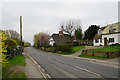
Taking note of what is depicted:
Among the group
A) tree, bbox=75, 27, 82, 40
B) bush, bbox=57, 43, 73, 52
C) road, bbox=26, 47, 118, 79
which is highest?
tree, bbox=75, 27, 82, 40

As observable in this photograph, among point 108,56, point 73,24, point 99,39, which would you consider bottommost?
point 108,56

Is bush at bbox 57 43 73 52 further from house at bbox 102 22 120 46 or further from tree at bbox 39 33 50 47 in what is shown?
→ tree at bbox 39 33 50 47

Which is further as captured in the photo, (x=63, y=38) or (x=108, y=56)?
(x=63, y=38)

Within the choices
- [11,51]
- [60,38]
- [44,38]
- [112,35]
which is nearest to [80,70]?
[11,51]

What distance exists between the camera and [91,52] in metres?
20.2

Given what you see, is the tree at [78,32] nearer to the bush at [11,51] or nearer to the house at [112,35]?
the house at [112,35]

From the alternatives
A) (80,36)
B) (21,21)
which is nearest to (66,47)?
(21,21)

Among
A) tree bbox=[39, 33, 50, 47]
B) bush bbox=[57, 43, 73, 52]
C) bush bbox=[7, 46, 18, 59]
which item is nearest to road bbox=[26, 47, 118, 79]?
bush bbox=[7, 46, 18, 59]

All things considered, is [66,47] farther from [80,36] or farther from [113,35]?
[80,36]

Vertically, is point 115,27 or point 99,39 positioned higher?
point 115,27

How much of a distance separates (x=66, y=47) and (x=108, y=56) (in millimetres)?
14749

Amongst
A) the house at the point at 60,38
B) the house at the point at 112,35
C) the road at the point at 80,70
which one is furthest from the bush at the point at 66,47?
the house at the point at 60,38

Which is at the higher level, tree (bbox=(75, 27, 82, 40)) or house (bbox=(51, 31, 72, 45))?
tree (bbox=(75, 27, 82, 40))

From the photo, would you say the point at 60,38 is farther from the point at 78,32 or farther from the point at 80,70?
the point at 80,70
